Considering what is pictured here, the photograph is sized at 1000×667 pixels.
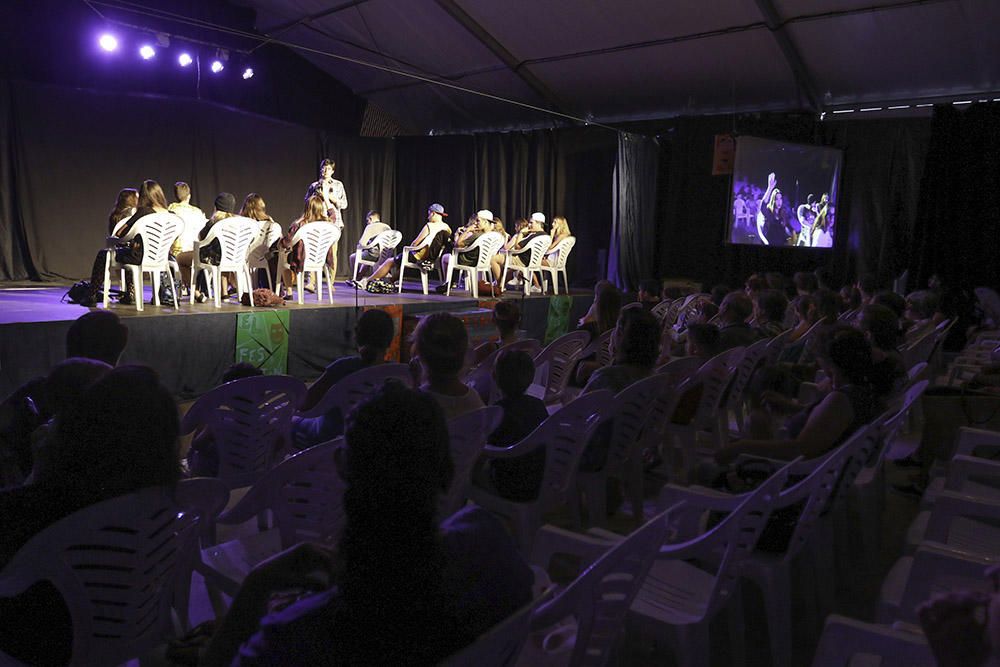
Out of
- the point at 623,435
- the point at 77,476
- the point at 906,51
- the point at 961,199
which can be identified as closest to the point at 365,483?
the point at 77,476

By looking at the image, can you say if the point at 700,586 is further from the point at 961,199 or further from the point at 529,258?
the point at 961,199

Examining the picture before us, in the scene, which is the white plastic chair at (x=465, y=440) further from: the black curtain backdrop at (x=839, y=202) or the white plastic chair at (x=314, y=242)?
the black curtain backdrop at (x=839, y=202)

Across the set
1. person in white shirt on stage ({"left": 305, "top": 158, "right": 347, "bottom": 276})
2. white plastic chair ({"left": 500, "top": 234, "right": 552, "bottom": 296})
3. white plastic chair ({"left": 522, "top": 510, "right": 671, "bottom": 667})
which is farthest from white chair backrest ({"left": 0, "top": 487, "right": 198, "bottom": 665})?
white plastic chair ({"left": 500, "top": 234, "right": 552, "bottom": 296})

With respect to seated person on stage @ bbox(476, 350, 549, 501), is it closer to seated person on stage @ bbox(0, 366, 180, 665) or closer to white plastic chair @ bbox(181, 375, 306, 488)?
white plastic chair @ bbox(181, 375, 306, 488)

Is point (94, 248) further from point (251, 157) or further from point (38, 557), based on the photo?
point (38, 557)

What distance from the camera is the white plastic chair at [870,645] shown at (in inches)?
51.2

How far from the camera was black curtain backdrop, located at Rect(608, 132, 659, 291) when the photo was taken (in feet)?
39.6

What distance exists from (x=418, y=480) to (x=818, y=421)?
6.90ft

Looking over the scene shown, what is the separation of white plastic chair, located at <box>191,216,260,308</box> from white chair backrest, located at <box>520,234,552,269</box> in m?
4.23

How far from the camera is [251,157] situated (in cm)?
1298

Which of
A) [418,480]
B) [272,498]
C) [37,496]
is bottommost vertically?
[272,498]

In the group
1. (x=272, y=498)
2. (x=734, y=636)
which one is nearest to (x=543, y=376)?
(x=734, y=636)

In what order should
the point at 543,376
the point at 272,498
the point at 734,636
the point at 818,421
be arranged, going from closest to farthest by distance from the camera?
the point at 272,498
the point at 734,636
the point at 818,421
the point at 543,376

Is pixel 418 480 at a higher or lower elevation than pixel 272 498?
higher
